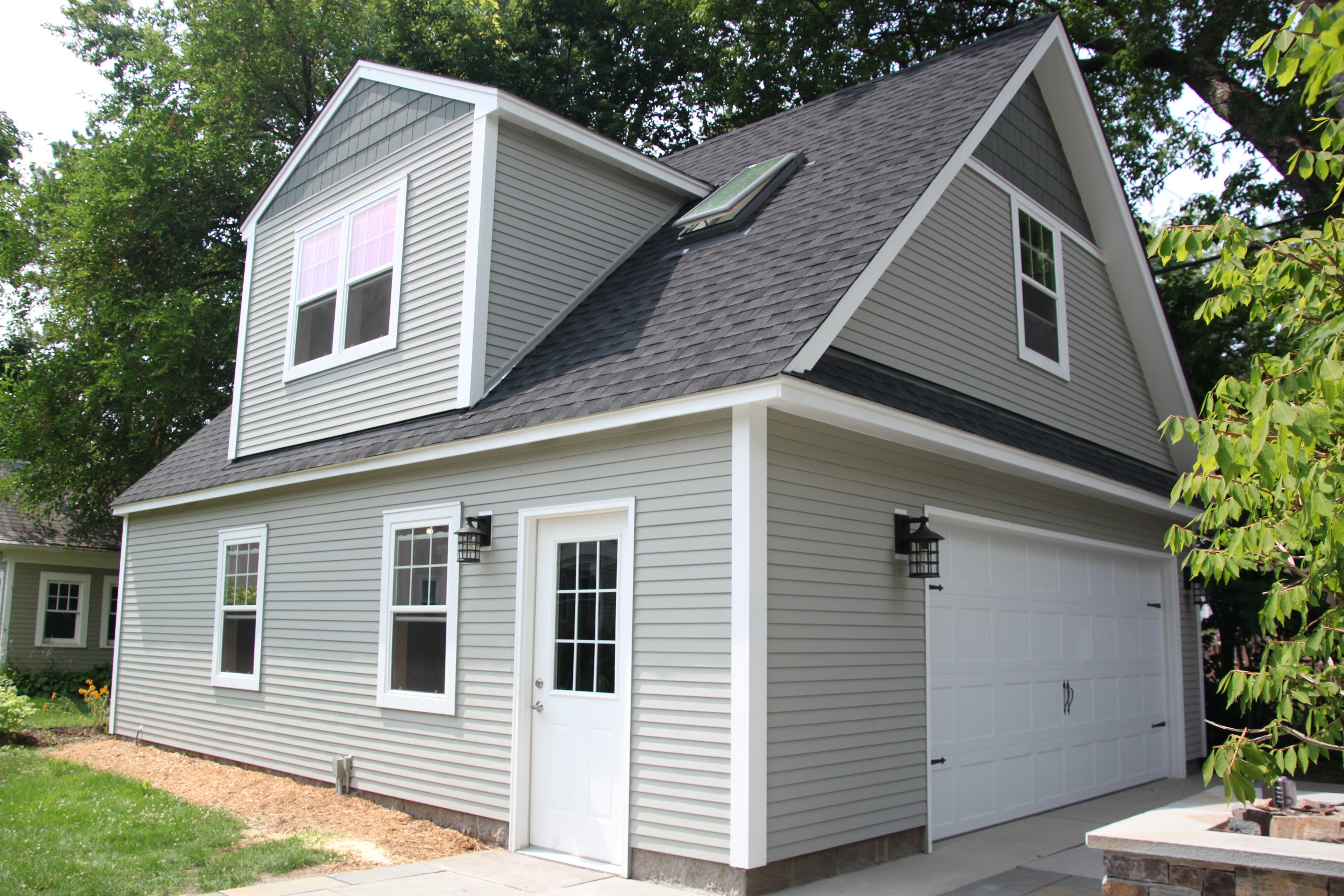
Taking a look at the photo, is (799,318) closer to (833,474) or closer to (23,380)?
(833,474)

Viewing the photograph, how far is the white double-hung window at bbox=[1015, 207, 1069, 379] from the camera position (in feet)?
29.9

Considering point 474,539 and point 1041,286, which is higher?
point 1041,286

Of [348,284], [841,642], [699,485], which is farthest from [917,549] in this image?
[348,284]

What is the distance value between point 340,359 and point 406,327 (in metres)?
1.15

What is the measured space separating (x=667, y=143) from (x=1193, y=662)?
1664cm

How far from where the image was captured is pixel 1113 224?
1043 cm

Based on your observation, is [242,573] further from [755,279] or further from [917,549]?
[917,549]

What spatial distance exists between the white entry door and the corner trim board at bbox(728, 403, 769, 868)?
3.00 ft

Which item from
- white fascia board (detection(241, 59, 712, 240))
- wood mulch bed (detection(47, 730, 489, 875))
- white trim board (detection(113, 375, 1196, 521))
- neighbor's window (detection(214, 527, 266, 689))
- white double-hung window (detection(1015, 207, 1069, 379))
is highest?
white fascia board (detection(241, 59, 712, 240))

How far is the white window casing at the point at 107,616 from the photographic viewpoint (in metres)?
20.6

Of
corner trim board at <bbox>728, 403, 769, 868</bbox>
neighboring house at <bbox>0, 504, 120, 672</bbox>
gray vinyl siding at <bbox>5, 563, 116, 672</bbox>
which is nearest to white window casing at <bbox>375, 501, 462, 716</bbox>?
corner trim board at <bbox>728, 403, 769, 868</bbox>

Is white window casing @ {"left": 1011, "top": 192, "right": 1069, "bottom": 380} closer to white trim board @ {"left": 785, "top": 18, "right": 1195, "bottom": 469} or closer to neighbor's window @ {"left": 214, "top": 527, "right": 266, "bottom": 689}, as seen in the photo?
white trim board @ {"left": 785, "top": 18, "right": 1195, "bottom": 469}

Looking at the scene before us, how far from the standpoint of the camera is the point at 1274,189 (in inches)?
593

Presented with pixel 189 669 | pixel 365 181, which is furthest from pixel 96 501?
pixel 365 181
